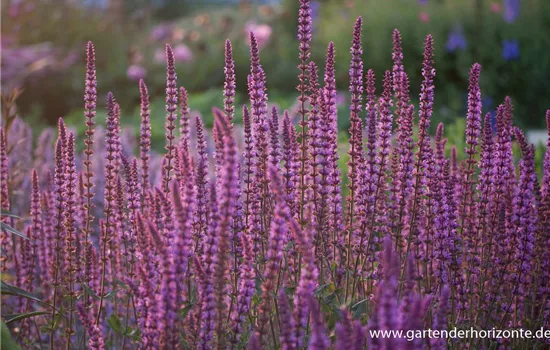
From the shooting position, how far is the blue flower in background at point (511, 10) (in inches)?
560

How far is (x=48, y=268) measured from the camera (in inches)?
188

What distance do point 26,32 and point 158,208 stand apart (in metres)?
14.0

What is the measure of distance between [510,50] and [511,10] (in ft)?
4.19

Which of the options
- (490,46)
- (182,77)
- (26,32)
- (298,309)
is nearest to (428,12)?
Answer: (490,46)

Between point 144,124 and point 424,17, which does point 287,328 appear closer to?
point 144,124

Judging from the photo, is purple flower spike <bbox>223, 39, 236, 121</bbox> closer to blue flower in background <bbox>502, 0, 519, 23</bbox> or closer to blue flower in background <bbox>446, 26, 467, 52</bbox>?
blue flower in background <bbox>446, 26, 467, 52</bbox>

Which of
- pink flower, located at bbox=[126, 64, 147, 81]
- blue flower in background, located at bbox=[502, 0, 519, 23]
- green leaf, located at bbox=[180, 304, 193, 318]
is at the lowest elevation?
green leaf, located at bbox=[180, 304, 193, 318]

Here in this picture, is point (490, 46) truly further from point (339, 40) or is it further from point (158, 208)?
point (158, 208)

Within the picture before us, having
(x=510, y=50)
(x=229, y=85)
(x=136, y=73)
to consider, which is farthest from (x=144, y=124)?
(x=136, y=73)

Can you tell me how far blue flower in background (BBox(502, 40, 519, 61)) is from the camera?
1347 cm

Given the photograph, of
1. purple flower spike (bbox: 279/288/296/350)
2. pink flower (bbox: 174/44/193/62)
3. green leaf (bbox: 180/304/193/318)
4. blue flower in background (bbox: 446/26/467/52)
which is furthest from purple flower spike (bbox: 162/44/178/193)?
pink flower (bbox: 174/44/193/62)

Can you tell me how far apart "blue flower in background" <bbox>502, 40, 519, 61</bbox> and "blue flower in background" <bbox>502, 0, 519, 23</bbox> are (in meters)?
0.76

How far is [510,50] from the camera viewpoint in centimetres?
1349

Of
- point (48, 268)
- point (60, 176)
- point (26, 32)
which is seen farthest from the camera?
point (26, 32)
